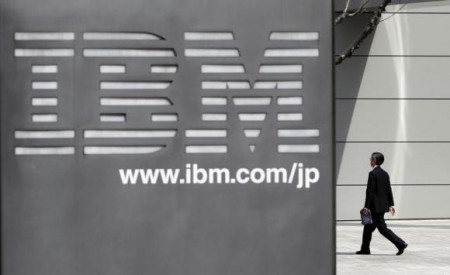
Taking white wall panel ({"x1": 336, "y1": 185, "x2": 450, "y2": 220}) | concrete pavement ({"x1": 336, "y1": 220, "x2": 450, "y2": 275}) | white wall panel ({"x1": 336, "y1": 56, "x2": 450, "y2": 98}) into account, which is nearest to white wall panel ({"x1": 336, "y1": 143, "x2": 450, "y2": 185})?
white wall panel ({"x1": 336, "y1": 185, "x2": 450, "y2": 220})

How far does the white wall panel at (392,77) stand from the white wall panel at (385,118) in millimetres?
178

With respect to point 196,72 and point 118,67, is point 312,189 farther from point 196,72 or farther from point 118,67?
point 118,67

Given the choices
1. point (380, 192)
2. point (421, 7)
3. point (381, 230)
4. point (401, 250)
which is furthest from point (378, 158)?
point (421, 7)

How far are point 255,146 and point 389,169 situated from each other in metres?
18.8

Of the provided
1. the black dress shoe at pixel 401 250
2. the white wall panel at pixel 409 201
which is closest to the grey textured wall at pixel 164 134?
the black dress shoe at pixel 401 250

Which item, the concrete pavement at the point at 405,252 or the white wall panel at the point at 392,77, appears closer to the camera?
the concrete pavement at the point at 405,252

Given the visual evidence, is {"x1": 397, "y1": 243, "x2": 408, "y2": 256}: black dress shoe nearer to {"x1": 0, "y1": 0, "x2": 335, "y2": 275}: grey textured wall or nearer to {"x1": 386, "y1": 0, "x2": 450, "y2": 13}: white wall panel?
{"x1": 386, "y1": 0, "x2": 450, "y2": 13}: white wall panel

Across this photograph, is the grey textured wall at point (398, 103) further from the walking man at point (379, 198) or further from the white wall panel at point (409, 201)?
the walking man at point (379, 198)

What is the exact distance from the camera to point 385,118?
2136 cm

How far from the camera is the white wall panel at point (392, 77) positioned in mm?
21297

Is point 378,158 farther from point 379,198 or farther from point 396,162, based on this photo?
point 396,162

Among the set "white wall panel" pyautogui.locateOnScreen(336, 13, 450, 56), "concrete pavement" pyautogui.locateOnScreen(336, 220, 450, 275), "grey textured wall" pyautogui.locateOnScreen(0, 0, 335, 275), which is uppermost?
"white wall panel" pyautogui.locateOnScreen(336, 13, 450, 56)

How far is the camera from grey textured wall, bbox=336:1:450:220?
2130 centimetres

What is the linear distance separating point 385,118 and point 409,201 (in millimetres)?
1870
